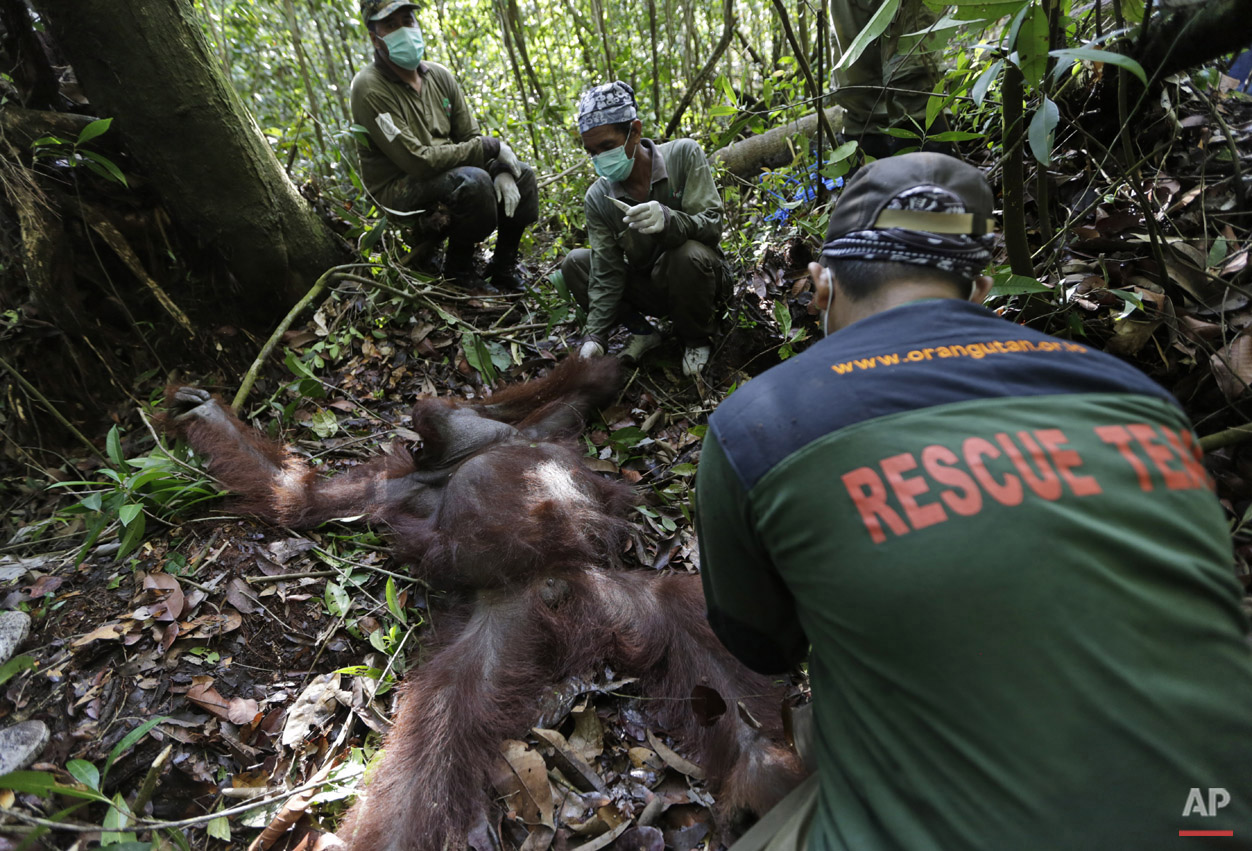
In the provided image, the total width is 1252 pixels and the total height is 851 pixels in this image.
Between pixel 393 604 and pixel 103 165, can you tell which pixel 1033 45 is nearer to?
pixel 393 604

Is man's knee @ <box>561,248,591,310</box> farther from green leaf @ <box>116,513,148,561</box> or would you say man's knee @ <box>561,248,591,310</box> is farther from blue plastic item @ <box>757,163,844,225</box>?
green leaf @ <box>116,513,148,561</box>

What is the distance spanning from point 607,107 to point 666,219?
636 mm

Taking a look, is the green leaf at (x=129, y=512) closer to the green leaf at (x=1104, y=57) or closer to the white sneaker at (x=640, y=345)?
the white sneaker at (x=640, y=345)

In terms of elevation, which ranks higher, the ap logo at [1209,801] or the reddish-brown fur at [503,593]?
the ap logo at [1209,801]

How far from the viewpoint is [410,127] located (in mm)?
4590

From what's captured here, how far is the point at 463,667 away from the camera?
2.28 metres

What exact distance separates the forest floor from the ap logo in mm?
1205

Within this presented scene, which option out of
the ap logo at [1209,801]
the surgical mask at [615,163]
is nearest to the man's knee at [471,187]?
the surgical mask at [615,163]

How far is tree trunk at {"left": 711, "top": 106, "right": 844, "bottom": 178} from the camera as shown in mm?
5238

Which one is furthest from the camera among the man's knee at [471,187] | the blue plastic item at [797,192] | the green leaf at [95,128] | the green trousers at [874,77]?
the man's knee at [471,187]

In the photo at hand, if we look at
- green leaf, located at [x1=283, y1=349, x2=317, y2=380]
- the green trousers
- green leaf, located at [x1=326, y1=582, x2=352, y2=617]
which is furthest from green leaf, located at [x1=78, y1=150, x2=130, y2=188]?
the green trousers

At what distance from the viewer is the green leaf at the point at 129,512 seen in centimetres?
242

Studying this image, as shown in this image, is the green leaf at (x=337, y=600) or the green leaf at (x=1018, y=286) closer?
the green leaf at (x=1018, y=286)

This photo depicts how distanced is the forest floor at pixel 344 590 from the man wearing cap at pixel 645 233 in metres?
0.44
